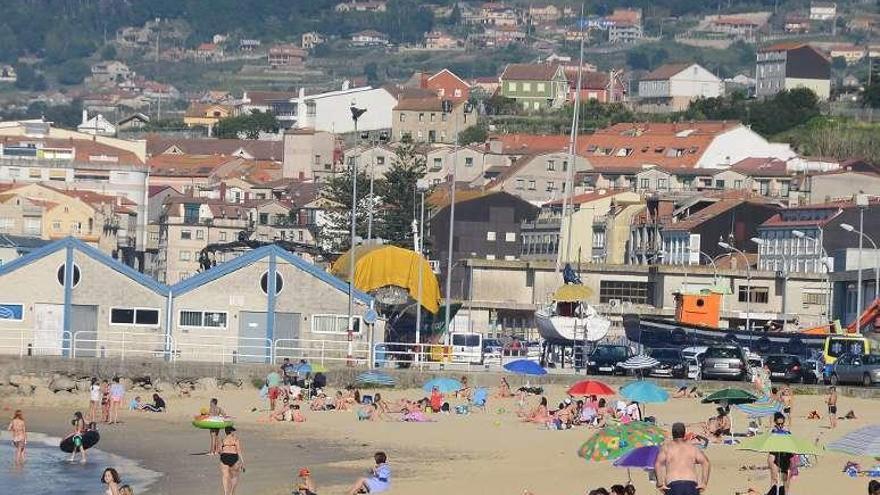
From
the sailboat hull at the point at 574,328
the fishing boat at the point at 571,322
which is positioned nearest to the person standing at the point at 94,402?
the fishing boat at the point at 571,322

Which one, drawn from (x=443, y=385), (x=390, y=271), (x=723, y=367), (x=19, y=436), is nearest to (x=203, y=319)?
(x=390, y=271)

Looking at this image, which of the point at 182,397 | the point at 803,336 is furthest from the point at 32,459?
the point at 803,336

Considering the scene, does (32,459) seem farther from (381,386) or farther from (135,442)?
(381,386)

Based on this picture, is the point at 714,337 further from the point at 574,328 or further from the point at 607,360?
the point at 607,360

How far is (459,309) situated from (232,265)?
96.2 feet

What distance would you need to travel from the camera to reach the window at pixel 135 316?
224 ft

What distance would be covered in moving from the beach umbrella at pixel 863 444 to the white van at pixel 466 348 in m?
32.5

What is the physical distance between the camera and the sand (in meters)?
42.6

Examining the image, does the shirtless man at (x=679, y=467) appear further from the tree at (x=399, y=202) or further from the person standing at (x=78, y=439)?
the tree at (x=399, y=202)

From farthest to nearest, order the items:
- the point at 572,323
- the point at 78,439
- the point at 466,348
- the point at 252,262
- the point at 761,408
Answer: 1. the point at 572,323
2. the point at 466,348
3. the point at 252,262
4. the point at 761,408
5. the point at 78,439

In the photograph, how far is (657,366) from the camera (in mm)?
66562

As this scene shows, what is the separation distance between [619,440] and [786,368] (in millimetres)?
30211

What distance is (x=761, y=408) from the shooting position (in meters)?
50.8

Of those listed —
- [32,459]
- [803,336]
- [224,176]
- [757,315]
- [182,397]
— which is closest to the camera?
[32,459]
